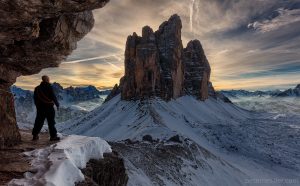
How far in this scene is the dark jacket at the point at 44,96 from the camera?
15375 mm

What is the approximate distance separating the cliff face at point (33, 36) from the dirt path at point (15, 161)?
73 centimetres

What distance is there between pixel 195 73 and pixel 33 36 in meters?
182

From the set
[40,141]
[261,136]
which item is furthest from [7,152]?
[261,136]

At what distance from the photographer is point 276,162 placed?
97.4m

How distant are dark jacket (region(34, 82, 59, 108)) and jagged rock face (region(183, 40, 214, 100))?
170566 millimetres

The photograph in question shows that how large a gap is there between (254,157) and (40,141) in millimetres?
97639

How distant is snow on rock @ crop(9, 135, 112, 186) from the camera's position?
32.0 ft

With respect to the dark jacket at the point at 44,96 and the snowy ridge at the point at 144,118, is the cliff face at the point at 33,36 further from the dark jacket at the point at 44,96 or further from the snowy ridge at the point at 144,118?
the snowy ridge at the point at 144,118

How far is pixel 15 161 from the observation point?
11406 millimetres

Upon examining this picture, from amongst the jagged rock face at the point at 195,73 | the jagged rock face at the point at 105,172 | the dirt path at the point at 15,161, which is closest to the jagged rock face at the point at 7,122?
the dirt path at the point at 15,161

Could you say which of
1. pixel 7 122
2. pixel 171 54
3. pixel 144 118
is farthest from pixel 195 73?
pixel 7 122

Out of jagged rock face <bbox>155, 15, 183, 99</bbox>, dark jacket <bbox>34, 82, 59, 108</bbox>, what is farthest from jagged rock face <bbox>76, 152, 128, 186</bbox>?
jagged rock face <bbox>155, 15, 183, 99</bbox>

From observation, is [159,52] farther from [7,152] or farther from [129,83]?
[7,152]

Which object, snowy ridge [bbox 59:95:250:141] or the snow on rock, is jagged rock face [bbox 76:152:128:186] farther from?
snowy ridge [bbox 59:95:250:141]
